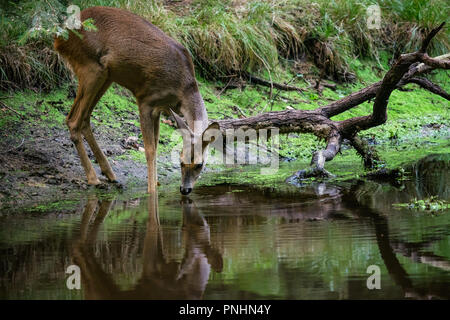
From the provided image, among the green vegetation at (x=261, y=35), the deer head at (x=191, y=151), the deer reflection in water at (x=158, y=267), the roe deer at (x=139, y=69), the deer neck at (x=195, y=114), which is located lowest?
the deer reflection in water at (x=158, y=267)

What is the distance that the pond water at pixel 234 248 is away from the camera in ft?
8.82

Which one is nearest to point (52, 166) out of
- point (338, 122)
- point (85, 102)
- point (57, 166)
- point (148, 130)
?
point (57, 166)

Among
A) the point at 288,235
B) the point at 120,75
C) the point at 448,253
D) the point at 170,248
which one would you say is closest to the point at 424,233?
the point at 448,253

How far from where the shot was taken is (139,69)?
20.3 ft

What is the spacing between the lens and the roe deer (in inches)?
243

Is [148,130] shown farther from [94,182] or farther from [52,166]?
[52,166]

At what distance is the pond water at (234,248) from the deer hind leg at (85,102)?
1.03 m

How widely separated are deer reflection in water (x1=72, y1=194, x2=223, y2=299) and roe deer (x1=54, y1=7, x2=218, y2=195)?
2.04 m

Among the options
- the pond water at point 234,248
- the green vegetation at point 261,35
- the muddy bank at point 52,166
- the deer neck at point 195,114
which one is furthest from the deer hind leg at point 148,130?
the green vegetation at point 261,35

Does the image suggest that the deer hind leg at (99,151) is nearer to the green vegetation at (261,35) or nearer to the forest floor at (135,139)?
the forest floor at (135,139)

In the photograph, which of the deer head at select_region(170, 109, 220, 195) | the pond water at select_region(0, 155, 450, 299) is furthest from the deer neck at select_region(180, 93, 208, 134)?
the pond water at select_region(0, 155, 450, 299)

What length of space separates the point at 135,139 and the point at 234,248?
182 inches

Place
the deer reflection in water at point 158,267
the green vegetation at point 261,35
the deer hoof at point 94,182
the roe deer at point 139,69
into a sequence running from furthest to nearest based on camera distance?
1. the green vegetation at point 261,35
2. the deer hoof at point 94,182
3. the roe deer at point 139,69
4. the deer reflection in water at point 158,267
